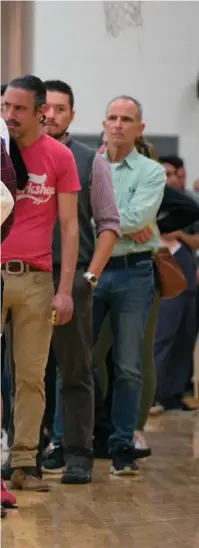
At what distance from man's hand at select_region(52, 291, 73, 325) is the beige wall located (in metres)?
2.62

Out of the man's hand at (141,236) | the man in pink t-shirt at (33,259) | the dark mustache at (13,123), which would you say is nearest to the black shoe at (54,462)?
the man in pink t-shirt at (33,259)

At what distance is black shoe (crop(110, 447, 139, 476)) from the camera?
14.5ft

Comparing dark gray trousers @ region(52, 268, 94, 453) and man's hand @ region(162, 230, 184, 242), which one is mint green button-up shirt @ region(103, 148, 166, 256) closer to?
dark gray trousers @ region(52, 268, 94, 453)

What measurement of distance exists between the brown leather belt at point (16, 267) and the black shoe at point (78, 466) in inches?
27.5

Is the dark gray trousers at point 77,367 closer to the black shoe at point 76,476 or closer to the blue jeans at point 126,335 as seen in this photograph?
the black shoe at point 76,476

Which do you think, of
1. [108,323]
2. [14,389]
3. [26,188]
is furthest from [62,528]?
[108,323]

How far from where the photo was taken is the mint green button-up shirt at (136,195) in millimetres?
4578

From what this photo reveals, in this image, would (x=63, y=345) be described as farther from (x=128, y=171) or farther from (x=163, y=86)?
(x=163, y=86)

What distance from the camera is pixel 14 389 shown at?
407 cm

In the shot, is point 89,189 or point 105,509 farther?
point 89,189

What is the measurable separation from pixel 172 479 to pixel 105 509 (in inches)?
25.8

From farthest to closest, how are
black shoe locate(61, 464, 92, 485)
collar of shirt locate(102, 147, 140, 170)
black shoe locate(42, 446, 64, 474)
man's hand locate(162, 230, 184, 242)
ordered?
man's hand locate(162, 230, 184, 242)
collar of shirt locate(102, 147, 140, 170)
black shoe locate(42, 446, 64, 474)
black shoe locate(61, 464, 92, 485)

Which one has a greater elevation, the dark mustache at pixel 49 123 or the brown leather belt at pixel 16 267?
the dark mustache at pixel 49 123

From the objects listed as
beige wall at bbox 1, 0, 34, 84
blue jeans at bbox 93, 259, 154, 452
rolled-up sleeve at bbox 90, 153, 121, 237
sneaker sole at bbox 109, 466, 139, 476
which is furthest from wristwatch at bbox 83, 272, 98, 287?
beige wall at bbox 1, 0, 34, 84
